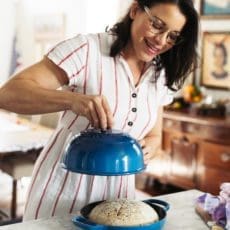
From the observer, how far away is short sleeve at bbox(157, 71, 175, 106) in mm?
1601

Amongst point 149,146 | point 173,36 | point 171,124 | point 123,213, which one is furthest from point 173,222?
point 171,124

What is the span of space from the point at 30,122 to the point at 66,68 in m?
2.46

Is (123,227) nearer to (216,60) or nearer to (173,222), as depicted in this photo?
(173,222)

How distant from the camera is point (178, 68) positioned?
5.24ft

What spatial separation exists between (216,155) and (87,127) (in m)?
2.14

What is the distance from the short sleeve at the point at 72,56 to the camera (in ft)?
4.35

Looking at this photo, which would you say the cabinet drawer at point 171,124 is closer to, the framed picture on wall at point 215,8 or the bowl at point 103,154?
the framed picture on wall at point 215,8

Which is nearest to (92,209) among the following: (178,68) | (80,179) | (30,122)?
(80,179)

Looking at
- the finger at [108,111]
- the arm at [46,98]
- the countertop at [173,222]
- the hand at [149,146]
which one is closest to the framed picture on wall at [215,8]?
the hand at [149,146]

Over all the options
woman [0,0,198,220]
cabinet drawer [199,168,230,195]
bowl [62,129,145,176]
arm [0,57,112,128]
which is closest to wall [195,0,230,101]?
cabinet drawer [199,168,230,195]

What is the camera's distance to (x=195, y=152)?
3.58 metres

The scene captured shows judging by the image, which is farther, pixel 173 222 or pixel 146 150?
pixel 146 150

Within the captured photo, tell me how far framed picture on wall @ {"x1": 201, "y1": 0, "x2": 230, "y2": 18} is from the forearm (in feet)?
9.24

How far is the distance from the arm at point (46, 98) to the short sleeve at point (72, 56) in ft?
0.06
